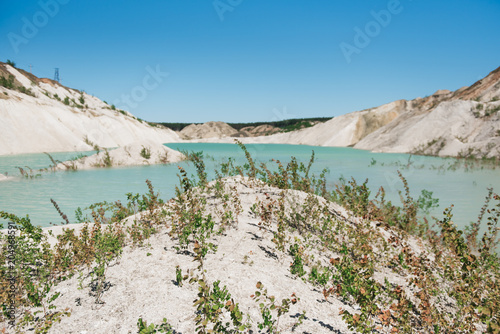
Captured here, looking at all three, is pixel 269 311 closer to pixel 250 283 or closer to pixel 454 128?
pixel 250 283

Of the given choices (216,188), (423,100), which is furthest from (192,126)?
(216,188)

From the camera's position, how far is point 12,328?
3244mm

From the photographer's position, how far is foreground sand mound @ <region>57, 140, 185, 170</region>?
21.7 m

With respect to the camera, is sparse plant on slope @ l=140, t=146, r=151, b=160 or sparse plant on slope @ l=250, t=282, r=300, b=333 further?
sparse plant on slope @ l=140, t=146, r=151, b=160

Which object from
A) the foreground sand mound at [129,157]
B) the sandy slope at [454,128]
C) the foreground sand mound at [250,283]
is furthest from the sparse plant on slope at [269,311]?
the sandy slope at [454,128]

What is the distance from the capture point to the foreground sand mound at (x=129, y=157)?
21.7m

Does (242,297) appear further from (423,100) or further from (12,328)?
(423,100)

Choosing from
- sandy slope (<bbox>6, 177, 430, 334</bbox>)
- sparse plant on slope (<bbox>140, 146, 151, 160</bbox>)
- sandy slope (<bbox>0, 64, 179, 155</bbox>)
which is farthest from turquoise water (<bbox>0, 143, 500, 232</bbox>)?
sandy slope (<bbox>0, 64, 179, 155</bbox>)

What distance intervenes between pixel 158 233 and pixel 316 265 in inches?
119

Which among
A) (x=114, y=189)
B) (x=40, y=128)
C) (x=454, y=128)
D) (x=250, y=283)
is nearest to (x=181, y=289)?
(x=250, y=283)

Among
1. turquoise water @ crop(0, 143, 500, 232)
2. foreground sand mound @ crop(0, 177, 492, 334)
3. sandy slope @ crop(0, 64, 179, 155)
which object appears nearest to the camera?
foreground sand mound @ crop(0, 177, 492, 334)

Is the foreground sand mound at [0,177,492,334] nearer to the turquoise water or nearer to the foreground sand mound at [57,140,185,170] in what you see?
the turquoise water

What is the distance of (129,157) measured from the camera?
82.2 feet

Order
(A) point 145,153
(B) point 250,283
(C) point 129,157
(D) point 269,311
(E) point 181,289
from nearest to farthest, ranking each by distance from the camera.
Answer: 1. (D) point 269,311
2. (E) point 181,289
3. (B) point 250,283
4. (C) point 129,157
5. (A) point 145,153
